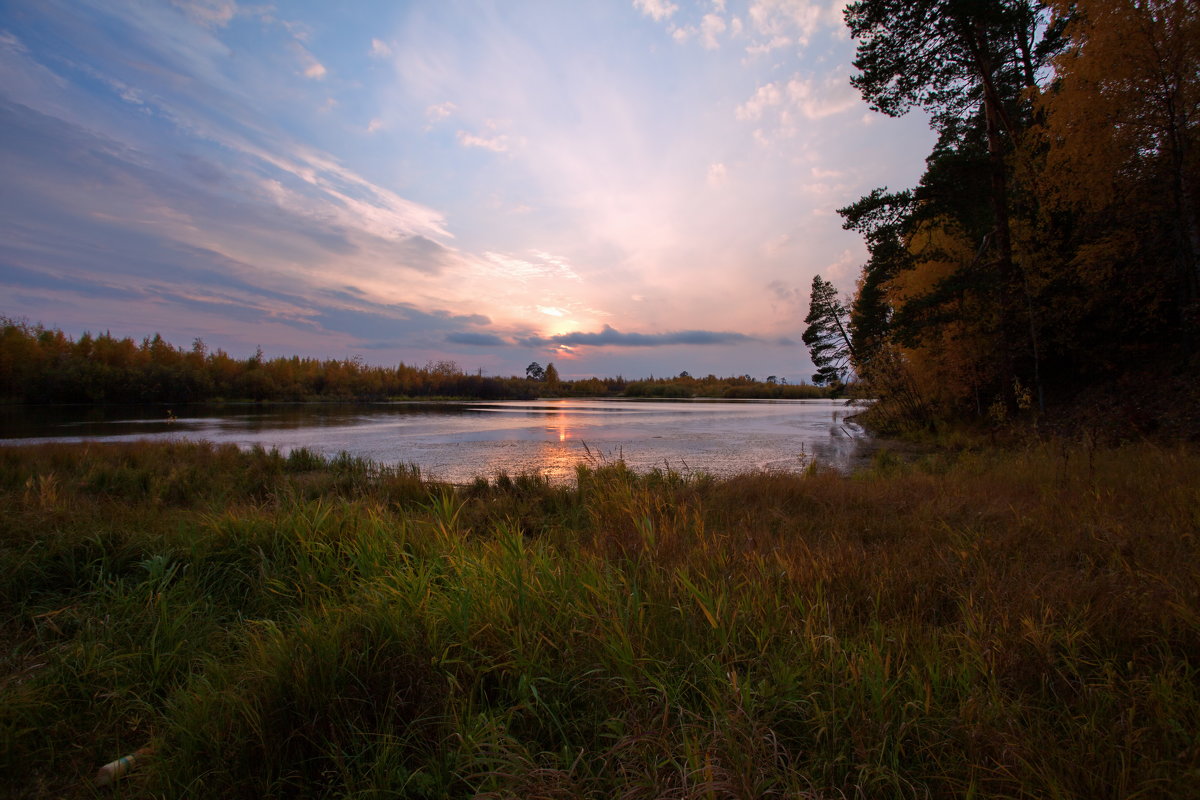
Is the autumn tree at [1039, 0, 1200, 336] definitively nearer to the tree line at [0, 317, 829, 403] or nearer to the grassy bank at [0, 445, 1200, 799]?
the grassy bank at [0, 445, 1200, 799]

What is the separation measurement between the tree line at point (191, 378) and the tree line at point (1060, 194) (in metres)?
77.4

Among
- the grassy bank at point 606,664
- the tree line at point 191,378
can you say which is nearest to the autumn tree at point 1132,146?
the grassy bank at point 606,664

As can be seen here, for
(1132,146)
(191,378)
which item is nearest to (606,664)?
(1132,146)

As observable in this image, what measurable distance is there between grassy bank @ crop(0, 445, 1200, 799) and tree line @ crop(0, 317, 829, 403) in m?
73.8

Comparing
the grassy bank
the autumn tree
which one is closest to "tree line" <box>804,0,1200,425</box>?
the autumn tree

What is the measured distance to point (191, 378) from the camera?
61.6m

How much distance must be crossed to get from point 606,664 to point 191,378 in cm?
8003

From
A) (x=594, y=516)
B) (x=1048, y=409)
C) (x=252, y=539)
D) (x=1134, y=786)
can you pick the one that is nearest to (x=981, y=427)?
(x=1048, y=409)

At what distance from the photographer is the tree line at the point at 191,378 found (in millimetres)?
52719

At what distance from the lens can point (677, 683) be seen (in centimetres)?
203

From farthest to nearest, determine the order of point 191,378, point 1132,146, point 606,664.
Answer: point 191,378 < point 1132,146 < point 606,664

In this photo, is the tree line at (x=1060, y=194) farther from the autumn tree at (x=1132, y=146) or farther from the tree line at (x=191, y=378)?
the tree line at (x=191, y=378)

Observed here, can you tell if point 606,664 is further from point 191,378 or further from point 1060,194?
point 191,378

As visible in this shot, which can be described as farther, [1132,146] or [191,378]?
[191,378]
